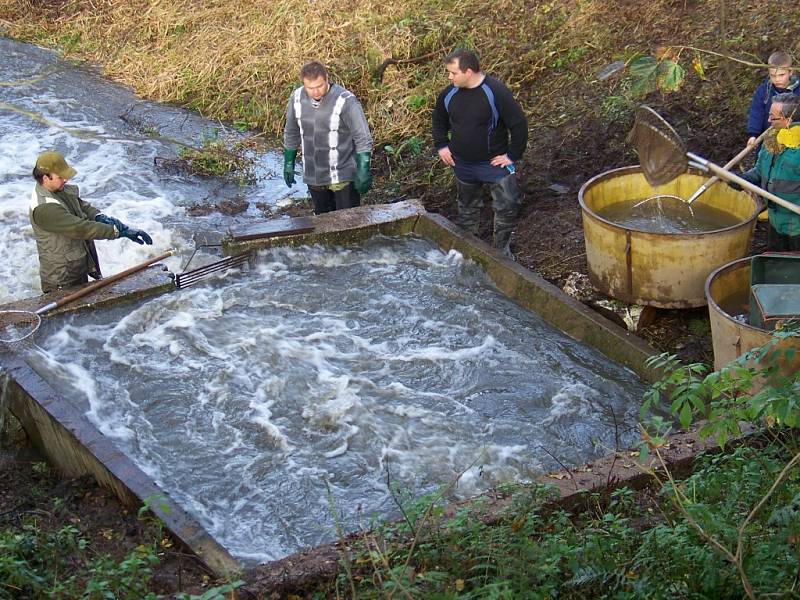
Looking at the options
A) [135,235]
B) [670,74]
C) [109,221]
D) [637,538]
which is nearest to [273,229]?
[135,235]

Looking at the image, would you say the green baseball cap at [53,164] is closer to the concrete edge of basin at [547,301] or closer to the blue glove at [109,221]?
the blue glove at [109,221]

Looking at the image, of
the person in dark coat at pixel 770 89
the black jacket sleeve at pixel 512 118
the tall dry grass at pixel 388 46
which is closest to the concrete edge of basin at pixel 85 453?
the black jacket sleeve at pixel 512 118

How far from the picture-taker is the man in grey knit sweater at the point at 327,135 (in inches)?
329

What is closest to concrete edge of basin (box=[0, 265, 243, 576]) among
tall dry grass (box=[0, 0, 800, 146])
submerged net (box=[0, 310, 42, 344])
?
submerged net (box=[0, 310, 42, 344])

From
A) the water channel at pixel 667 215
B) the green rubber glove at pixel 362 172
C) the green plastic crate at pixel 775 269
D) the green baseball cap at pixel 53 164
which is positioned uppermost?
the green baseball cap at pixel 53 164

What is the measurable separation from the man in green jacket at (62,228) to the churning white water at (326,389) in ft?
1.42

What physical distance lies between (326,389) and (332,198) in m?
2.89

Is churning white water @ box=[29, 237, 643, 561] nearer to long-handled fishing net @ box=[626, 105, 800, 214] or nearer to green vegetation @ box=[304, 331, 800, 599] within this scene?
green vegetation @ box=[304, 331, 800, 599]

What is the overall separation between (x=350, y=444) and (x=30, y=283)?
448 centimetres

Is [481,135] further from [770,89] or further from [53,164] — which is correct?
[53,164]

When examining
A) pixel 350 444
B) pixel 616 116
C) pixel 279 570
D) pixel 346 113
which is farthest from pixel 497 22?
pixel 279 570

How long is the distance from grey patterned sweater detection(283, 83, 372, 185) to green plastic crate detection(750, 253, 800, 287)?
353 cm

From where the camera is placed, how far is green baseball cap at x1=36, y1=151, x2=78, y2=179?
684cm

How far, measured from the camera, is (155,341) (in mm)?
7324
